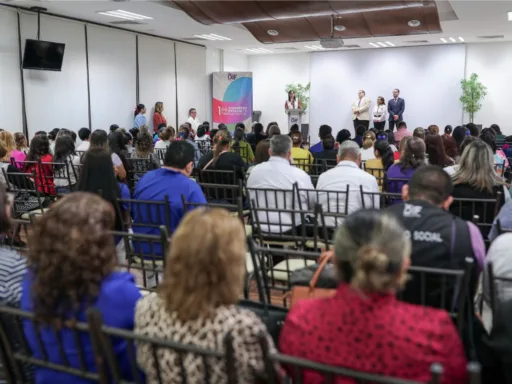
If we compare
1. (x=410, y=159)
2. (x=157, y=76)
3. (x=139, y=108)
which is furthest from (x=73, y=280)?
(x=157, y=76)

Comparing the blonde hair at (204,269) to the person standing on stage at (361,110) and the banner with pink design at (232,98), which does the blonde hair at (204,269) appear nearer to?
the banner with pink design at (232,98)

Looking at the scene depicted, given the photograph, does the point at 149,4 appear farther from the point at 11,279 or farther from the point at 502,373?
the point at 502,373

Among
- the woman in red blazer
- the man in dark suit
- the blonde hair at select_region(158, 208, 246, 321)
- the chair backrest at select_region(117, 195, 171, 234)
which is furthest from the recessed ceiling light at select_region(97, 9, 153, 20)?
the blonde hair at select_region(158, 208, 246, 321)

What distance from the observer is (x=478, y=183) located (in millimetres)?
3689

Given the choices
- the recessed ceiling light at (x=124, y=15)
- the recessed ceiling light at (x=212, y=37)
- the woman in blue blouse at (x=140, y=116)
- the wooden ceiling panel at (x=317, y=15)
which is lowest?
the woman in blue blouse at (x=140, y=116)

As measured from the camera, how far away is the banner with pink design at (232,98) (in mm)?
14648

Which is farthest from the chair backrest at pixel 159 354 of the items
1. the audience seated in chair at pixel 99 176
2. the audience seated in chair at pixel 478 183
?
the audience seated in chair at pixel 478 183

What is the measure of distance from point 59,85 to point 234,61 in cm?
825

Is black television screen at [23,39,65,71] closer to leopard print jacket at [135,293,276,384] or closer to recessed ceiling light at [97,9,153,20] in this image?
recessed ceiling light at [97,9,153,20]

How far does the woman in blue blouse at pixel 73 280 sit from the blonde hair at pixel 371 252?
2.17 feet

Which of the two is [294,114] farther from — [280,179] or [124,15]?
[280,179]

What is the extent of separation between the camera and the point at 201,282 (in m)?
1.37

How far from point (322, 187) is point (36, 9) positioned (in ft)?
26.8

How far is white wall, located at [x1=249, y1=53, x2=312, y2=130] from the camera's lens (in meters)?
18.2
